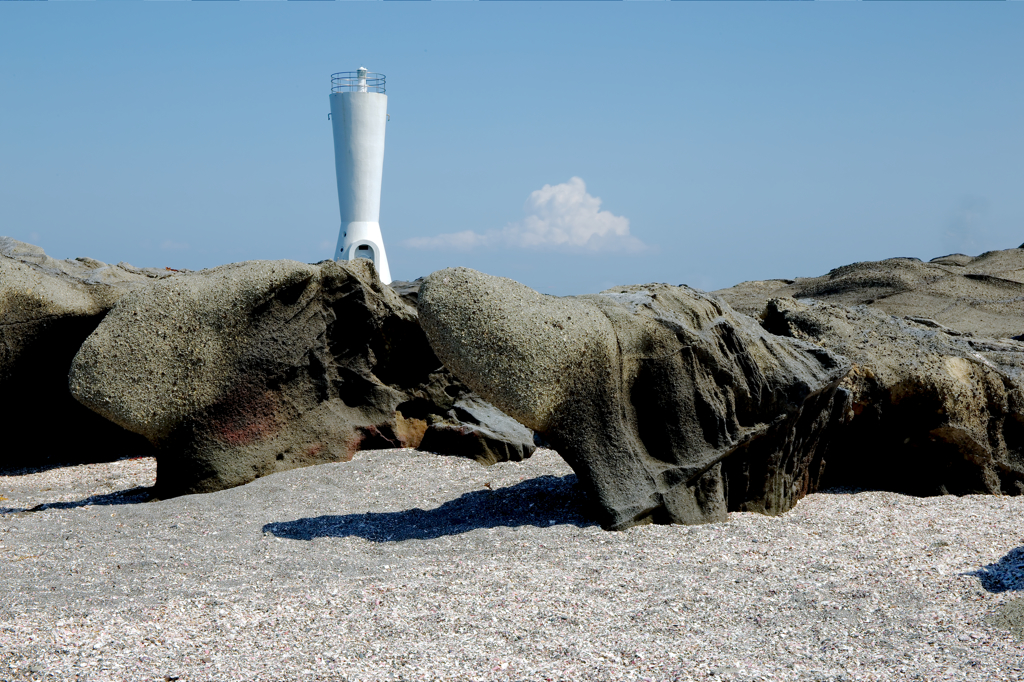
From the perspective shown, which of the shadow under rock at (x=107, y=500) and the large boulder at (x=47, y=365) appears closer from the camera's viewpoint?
the shadow under rock at (x=107, y=500)

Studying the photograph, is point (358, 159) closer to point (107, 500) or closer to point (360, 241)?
point (360, 241)

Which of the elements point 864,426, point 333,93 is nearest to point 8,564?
point 864,426

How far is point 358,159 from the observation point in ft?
76.5

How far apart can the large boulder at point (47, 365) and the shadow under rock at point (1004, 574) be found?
21.7 ft

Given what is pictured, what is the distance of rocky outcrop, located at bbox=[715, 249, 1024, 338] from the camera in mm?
13406

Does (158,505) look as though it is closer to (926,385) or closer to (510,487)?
(510,487)

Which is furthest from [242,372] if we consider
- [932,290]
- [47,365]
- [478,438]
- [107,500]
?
[932,290]

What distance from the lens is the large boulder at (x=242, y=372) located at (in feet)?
20.1

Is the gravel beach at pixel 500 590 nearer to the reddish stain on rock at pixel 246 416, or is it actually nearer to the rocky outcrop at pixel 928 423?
the rocky outcrop at pixel 928 423

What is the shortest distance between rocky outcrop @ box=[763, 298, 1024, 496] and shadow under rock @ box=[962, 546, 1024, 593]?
1.48 m

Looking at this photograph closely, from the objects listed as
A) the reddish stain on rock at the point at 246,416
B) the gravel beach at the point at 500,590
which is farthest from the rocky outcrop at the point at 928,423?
the reddish stain on rock at the point at 246,416

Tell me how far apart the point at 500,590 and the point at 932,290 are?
1322 cm

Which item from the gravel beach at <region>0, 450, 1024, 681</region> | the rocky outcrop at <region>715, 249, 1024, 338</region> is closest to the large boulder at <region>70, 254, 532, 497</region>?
the gravel beach at <region>0, 450, 1024, 681</region>

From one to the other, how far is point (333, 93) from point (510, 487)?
64.2 ft
